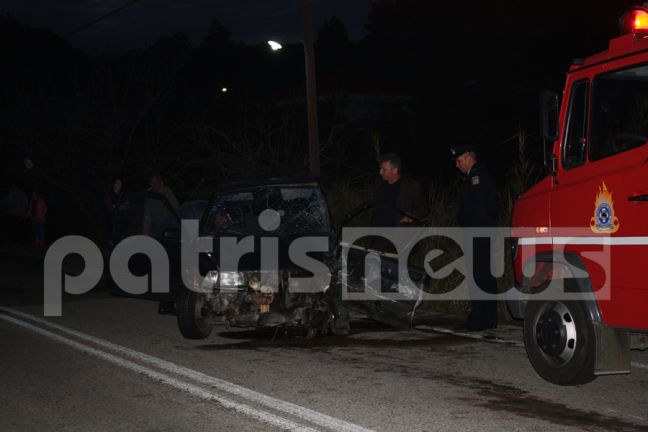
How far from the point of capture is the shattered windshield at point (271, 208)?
31.9ft

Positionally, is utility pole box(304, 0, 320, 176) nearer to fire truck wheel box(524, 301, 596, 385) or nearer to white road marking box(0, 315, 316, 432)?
white road marking box(0, 315, 316, 432)

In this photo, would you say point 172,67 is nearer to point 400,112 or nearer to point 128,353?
point 400,112

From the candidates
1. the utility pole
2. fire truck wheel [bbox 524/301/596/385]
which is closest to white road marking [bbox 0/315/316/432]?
fire truck wheel [bbox 524/301/596/385]

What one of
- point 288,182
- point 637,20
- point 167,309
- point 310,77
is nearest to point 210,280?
point 288,182

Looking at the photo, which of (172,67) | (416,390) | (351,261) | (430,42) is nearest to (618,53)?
(416,390)

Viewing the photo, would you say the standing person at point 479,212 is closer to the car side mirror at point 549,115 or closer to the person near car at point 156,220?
the car side mirror at point 549,115

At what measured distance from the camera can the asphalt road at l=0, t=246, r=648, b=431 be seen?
5809 mm

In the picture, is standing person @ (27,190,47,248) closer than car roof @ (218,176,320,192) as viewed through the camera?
No

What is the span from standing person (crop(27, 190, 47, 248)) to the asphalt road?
14577mm

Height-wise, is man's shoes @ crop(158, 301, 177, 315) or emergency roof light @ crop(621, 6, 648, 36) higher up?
emergency roof light @ crop(621, 6, 648, 36)

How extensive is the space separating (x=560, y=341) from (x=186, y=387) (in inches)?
112

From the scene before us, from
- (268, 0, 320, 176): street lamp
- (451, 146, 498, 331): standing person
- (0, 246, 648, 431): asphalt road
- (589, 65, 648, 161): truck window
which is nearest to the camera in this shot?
(0, 246, 648, 431): asphalt road

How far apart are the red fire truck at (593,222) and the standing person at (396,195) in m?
3.28

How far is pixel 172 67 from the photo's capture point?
27484 millimetres
